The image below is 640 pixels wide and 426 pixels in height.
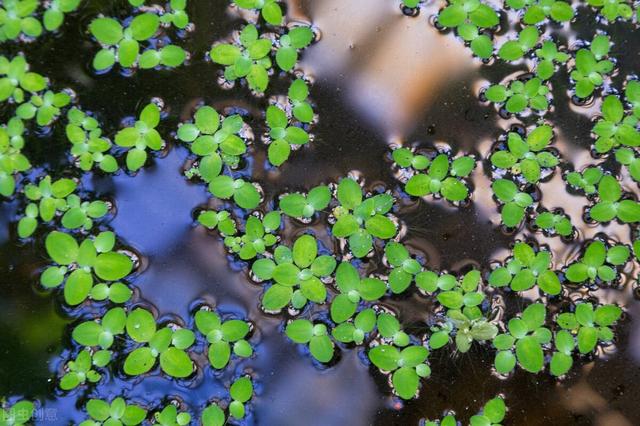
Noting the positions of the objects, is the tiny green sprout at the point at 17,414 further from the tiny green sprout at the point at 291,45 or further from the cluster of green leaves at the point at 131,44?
the tiny green sprout at the point at 291,45

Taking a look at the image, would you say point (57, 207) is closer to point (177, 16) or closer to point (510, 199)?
point (177, 16)

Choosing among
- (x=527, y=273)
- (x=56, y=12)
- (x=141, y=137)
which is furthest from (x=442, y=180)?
(x=56, y=12)

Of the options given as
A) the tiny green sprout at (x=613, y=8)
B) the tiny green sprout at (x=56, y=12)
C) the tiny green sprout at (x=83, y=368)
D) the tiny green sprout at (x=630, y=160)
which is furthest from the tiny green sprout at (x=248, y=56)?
the tiny green sprout at (x=630, y=160)

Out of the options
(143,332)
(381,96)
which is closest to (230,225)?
(143,332)

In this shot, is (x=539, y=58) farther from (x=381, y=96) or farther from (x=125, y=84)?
(x=125, y=84)

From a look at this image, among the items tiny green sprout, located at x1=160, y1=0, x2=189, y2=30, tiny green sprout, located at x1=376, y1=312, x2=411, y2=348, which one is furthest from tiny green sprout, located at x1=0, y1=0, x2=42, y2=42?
tiny green sprout, located at x1=376, y1=312, x2=411, y2=348

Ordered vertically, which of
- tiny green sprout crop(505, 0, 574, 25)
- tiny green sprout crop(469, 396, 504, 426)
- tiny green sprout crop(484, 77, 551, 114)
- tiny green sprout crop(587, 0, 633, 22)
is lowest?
tiny green sprout crop(469, 396, 504, 426)

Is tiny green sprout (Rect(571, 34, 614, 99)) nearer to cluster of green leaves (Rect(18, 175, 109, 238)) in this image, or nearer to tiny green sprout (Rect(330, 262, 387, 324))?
tiny green sprout (Rect(330, 262, 387, 324))
